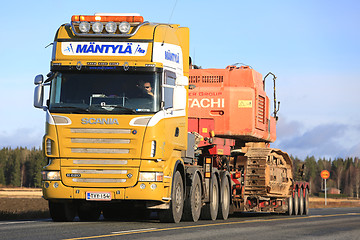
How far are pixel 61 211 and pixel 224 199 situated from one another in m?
5.57

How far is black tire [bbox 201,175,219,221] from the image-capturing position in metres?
19.1

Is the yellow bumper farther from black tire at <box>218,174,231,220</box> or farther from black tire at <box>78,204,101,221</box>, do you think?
black tire at <box>218,174,231,220</box>

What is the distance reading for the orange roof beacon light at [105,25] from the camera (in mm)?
15836

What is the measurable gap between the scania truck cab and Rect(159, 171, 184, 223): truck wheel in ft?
0.47

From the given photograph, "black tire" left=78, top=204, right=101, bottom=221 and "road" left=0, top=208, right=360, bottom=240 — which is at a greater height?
"black tire" left=78, top=204, right=101, bottom=221

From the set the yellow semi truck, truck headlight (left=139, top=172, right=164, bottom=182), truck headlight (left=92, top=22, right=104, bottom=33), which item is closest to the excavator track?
the yellow semi truck

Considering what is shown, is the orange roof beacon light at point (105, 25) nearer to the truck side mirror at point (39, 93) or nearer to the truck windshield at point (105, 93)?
the truck windshield at point (105, 93)

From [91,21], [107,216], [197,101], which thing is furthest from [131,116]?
[197,101]

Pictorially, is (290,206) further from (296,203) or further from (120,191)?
(120,191)

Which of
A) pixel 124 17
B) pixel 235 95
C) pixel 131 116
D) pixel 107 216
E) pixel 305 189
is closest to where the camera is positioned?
pixel 131 116

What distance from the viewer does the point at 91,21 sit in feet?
52.8

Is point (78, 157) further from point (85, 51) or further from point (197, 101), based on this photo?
point (197, 101)

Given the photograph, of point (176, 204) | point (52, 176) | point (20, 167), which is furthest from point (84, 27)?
point (20, 167)

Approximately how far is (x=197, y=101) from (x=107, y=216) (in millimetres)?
5183
